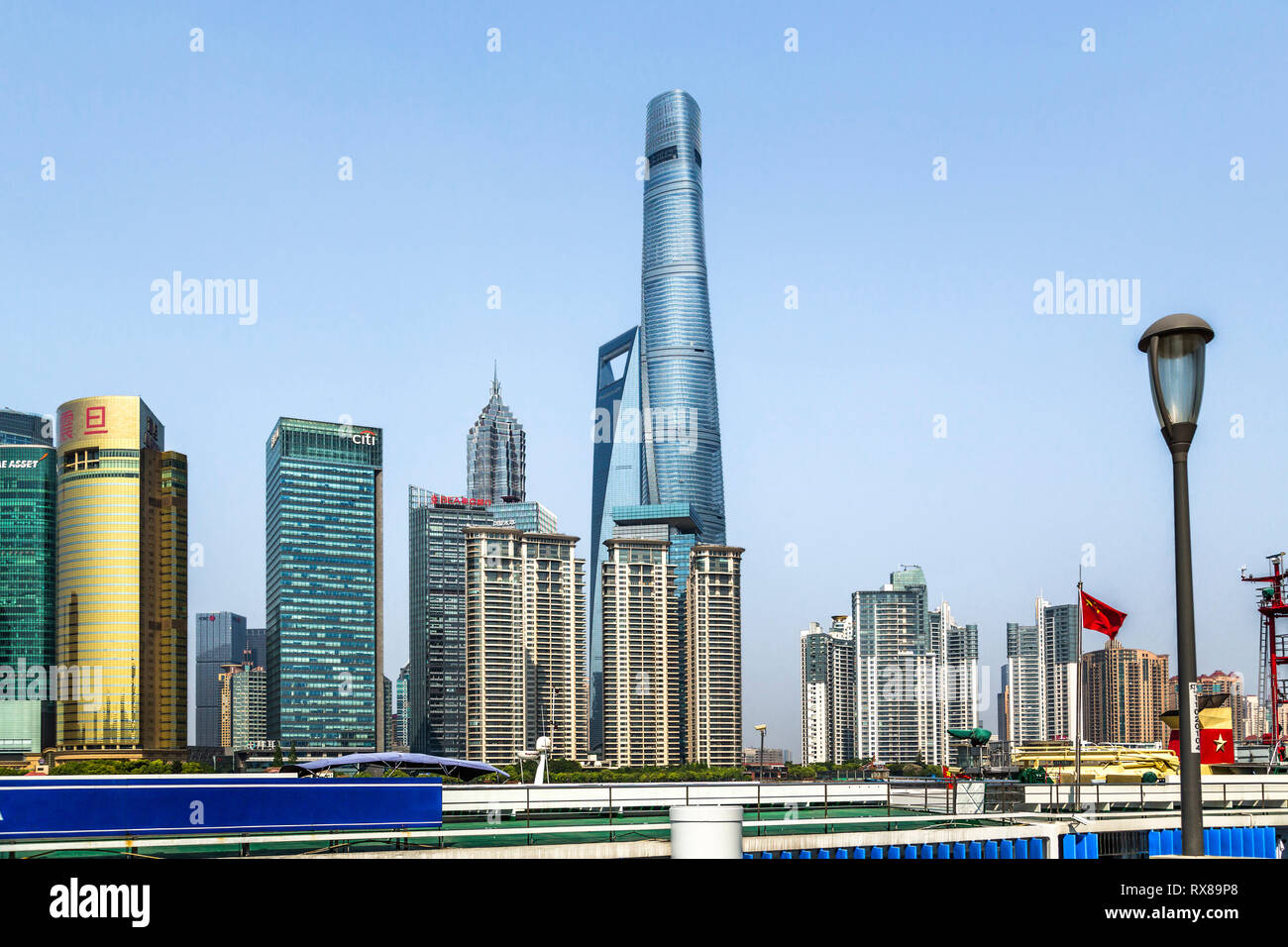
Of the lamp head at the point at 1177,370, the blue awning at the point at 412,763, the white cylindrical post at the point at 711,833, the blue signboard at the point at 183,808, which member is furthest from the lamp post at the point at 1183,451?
the blue awning at the point at 412,763

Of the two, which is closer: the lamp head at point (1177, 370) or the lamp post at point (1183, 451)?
the lamp post at point (1183, 451)

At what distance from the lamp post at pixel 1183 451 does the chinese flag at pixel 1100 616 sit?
20.4 meters

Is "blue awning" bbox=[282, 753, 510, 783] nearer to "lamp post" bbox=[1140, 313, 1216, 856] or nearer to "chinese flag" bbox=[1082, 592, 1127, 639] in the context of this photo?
"chinese flag" bbox=[1082, 592, 1127, 639]

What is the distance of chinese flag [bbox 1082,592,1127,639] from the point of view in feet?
99.3

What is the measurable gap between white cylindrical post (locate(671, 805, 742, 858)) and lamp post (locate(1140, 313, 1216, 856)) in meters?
3.32

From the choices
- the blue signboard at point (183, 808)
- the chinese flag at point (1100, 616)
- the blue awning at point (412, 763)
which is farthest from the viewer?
the blue awning at point (412, 763)

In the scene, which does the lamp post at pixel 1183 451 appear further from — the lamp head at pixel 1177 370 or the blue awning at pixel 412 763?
the blue awning at pixel 412 763

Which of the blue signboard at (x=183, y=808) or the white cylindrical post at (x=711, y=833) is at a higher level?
the white cylindrical post at (x=711, y=833)

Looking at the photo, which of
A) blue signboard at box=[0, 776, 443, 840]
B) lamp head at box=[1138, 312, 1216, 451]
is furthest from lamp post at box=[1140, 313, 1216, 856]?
blue signboard at box=[0, 776, 443, 840]

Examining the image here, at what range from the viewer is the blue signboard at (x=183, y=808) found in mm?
18797

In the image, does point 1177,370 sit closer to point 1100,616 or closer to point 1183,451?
point 1183,451
